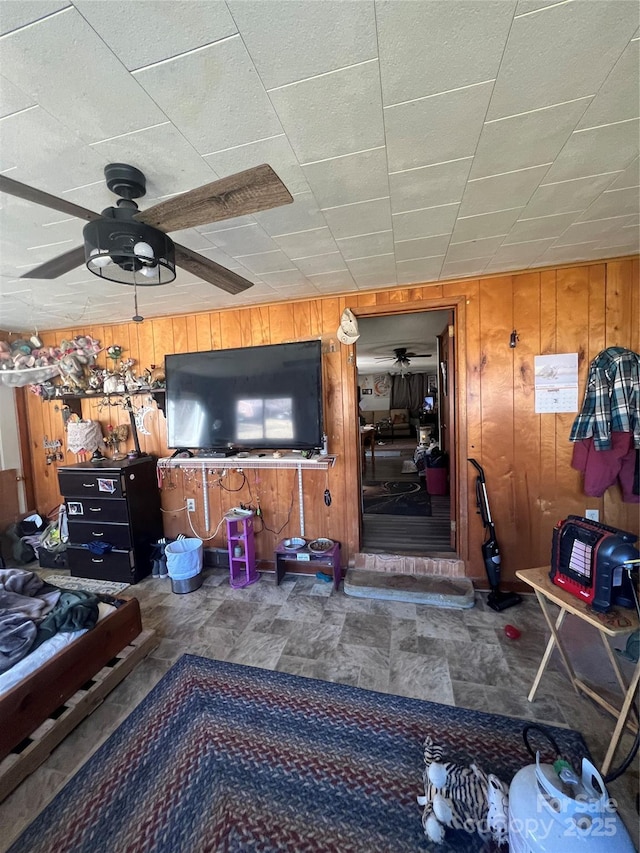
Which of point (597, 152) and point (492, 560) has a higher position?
point (597, 152)

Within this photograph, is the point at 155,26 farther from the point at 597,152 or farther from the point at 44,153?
the point at 597,152

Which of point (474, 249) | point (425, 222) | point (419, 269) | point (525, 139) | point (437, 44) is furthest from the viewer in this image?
point (419, 269)

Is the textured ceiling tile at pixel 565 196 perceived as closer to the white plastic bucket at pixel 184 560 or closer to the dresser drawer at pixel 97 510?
the white plastic bucket at pixel 184 560

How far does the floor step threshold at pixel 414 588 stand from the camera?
247cm

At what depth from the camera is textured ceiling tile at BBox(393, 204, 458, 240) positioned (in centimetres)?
164

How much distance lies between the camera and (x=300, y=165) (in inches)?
50.8

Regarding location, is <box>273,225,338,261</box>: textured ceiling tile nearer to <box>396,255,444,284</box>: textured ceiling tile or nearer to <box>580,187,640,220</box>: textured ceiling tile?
<box>396,255,444,284</box>: textured ceiling tile

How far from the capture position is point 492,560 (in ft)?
8.07

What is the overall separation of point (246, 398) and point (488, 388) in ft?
6.44

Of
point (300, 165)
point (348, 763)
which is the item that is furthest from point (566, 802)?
point (300, 165)

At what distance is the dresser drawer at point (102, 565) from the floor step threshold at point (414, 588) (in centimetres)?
198

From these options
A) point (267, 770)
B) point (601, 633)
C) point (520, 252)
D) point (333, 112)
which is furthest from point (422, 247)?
point (267, 770)

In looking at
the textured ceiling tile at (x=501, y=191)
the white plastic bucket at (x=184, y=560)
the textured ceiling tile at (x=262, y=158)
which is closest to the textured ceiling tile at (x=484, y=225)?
the textured ceiling tile at (x=501, y=191)

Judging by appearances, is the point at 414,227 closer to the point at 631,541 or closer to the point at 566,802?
the point at 631,541
